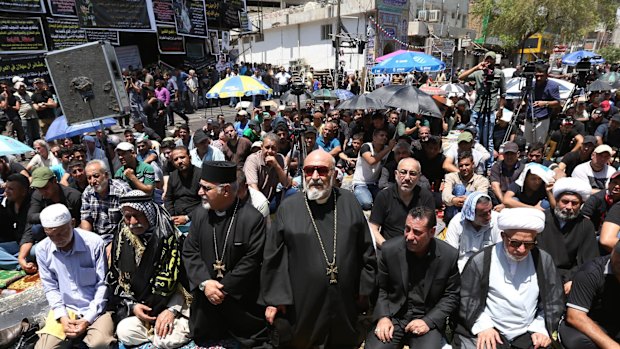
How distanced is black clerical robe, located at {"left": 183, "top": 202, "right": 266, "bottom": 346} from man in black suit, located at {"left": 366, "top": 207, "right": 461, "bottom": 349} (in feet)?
3.53

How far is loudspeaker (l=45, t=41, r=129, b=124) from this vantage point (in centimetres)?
482

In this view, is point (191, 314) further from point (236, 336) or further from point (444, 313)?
point (444, 313)

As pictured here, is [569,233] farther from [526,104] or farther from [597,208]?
[526,104]

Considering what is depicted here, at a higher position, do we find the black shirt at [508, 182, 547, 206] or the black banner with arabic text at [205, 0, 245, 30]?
the black banner with arabic text at [205, 0, 245, 30]

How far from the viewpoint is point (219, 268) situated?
3299 mm

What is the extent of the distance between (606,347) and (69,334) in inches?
167

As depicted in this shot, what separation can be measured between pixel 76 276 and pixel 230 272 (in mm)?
1408

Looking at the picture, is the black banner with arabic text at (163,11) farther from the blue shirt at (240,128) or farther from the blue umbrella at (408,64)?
the blue umbrella at (408,64)

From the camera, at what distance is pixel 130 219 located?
3.24 meters

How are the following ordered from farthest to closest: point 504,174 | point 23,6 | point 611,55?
point 611,55 < point 23,6 < point 504,174

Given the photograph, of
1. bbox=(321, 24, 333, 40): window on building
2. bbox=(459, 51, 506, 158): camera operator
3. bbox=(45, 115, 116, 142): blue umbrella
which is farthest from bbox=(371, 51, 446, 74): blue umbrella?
bbox=(321, 24, 333, 40): window on building

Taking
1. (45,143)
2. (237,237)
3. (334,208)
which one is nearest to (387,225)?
(334,208)

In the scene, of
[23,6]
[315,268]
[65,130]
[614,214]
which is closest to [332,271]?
[315,268]

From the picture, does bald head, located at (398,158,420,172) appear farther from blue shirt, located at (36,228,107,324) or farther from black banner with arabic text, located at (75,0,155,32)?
black banner with arabic text, located at (75,0,155,32)
